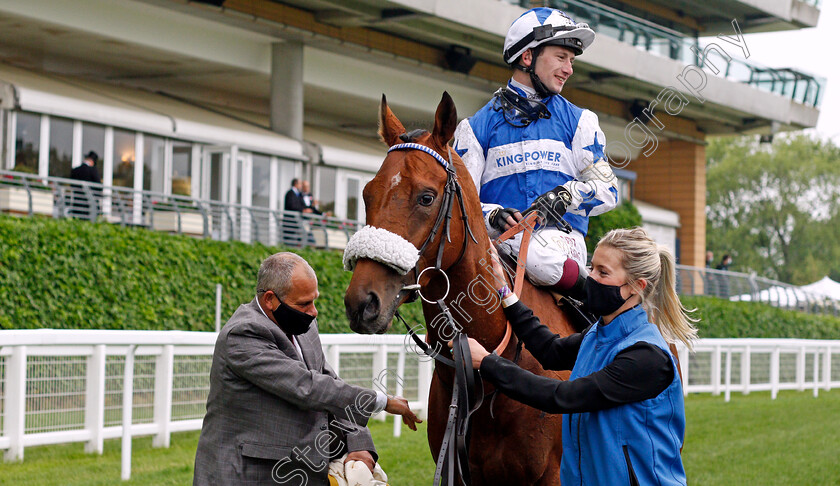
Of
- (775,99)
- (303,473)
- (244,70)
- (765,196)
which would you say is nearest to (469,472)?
(303,473)

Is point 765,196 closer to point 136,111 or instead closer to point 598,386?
point 136,111

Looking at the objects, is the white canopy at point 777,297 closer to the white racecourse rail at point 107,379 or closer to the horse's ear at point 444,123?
the white racecourse rail at point 107,379

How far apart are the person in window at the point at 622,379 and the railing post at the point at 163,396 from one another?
406cm

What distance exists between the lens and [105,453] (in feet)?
21.1

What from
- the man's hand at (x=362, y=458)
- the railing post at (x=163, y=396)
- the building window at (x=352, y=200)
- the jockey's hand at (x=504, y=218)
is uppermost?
the building window at (x=352, y=200)

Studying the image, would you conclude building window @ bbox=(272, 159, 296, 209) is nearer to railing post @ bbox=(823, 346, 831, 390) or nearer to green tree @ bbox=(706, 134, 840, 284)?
railing post @ bbox=(823, 346, 831, 390)

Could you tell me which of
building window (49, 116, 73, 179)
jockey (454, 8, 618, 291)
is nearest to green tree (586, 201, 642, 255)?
building window (49, 116, 73, 179)

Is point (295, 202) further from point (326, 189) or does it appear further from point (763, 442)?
point (763, 442)

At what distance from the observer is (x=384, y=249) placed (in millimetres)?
2705

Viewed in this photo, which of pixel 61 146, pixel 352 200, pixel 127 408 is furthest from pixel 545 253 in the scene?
pixel 352 200

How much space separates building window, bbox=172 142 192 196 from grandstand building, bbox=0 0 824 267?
26 millimetres

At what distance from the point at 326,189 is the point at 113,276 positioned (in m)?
9.74

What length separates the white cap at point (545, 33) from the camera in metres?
3.64

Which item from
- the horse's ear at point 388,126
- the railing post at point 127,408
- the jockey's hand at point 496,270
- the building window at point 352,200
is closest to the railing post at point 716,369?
the railing post at point 127,408
